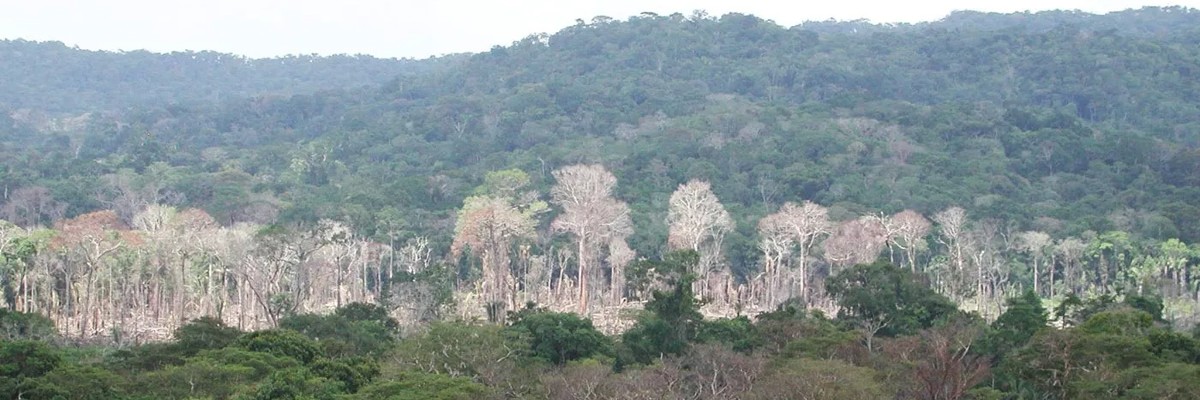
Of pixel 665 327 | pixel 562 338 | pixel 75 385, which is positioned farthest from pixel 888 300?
pixel 75 385

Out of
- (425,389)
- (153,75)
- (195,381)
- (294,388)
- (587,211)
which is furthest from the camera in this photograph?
(153,75)

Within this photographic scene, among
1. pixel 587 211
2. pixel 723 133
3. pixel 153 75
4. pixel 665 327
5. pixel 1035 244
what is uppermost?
pixel 153 75

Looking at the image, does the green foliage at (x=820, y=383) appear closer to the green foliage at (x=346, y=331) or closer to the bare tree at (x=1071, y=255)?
the green foliage at (x=346, y=331)

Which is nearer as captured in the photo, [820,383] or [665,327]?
[820,383]

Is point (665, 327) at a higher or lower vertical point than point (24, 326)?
higher

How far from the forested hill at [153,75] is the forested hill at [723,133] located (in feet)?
78.2

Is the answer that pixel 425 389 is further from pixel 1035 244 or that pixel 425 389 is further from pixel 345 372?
pixel 1035 244

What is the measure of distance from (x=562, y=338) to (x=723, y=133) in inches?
2337

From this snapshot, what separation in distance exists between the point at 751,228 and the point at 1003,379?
36.8 meters

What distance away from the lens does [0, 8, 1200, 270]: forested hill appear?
82.1 m

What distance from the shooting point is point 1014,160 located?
91.6 m

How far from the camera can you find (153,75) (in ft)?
592

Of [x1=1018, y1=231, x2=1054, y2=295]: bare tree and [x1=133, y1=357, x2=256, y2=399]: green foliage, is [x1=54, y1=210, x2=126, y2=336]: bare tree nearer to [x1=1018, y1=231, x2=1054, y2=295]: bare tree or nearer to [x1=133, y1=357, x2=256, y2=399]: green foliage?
[x1=133, y1=357, x2=256, y2=399]: green foliage

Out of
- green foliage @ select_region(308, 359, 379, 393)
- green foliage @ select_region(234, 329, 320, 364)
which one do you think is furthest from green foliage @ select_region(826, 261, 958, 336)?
green foliage @ select_region(234, 329, 320, 364)
